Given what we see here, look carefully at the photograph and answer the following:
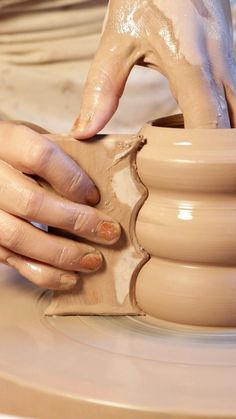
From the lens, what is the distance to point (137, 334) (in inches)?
38.9

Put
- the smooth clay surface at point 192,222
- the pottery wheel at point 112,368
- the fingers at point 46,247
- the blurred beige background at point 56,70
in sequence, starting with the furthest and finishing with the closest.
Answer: the blurred beige background at point 56,70 → the fingers at point 46,247 → the smooth clay surface at point 192,222 → the pottery wheel at point 112,368

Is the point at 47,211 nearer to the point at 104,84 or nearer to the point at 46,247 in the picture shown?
the point at 46,247

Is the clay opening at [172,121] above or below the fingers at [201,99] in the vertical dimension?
below

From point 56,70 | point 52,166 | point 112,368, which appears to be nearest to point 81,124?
point 52,166

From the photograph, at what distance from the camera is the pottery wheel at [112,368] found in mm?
775

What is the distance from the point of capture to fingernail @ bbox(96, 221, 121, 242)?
1.04 meters

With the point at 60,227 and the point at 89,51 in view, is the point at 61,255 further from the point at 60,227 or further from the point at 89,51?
the point at 89,51

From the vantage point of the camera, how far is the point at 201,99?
3.54 ft

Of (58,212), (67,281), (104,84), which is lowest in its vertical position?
(67,281)

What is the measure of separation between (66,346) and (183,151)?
0.32 m

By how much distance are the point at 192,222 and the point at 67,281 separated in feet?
0.77

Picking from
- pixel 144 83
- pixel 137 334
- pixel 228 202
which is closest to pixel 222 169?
pixel 228 202

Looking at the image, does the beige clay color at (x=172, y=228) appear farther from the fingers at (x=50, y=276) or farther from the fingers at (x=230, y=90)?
the fingers at (x=230, y=90)

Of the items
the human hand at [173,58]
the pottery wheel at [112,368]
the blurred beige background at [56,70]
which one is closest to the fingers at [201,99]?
the human hand at [173,58]
